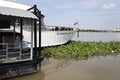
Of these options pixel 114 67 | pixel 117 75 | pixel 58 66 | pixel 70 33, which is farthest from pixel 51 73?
pixel 70 33

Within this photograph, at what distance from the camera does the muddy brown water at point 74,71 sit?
1398cm

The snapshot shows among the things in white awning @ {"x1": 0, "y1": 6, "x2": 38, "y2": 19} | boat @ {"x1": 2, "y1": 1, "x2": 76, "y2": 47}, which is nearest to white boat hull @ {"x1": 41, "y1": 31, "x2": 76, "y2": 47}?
boat @ {"x1": 2, "y1": 1, "x2": 76, "y2": 47}

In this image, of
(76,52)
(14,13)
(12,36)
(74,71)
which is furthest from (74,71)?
(76,52)

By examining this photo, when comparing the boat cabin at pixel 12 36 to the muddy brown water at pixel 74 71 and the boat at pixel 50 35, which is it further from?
the boat at pixel 50 35

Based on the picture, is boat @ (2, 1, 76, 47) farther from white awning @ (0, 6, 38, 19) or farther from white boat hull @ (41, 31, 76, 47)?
white awning @ (0, 6, 38, 19)

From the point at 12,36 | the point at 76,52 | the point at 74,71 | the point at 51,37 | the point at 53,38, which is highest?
the point at 12,36

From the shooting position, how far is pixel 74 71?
15.8 meters

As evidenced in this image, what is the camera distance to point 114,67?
57.6 feet

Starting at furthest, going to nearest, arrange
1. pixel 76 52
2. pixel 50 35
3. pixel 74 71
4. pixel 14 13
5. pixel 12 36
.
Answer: pixel 50 35 → pixel 76 52 → pixel 12 36 → pixel 74 71 → pixel 14 13

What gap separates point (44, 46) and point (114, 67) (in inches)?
297

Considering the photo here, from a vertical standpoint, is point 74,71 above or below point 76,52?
below

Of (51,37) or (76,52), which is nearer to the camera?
(76,52)

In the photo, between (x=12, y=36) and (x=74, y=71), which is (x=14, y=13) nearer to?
(x=12, y=36)

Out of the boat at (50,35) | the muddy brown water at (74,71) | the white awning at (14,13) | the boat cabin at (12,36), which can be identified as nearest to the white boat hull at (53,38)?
the boat at (50,35)
